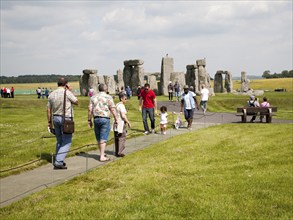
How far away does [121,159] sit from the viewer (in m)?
9.66

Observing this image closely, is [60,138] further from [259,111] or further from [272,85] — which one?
[272,85]

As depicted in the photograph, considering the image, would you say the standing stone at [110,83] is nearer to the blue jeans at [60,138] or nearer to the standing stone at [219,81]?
the standing stone at [219,81]

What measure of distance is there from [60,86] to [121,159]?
101 inches

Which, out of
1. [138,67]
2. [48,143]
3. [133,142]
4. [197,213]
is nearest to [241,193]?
[197,213]

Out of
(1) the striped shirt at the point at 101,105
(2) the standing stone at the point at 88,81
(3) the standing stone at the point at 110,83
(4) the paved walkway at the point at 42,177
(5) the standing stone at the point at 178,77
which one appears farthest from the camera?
(3) the standing stone at the point at 110,83

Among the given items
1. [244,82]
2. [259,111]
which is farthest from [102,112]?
[244,82]

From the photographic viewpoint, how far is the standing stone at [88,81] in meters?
40.8

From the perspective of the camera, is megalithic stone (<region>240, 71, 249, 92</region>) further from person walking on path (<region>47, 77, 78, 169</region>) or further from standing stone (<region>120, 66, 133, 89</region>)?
person walking on path (<region>47, 77, 78, 169</region>)

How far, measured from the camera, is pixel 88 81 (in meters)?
41.4

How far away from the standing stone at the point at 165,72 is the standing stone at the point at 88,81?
289 inches

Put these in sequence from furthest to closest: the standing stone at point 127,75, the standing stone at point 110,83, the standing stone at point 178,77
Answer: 1. the standing stone at point 110,83
2. the standing stone at point 127,75
3. the standing stone at point 178,77

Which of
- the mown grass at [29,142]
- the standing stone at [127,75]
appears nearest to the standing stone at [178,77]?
the standing stone at [127,75]

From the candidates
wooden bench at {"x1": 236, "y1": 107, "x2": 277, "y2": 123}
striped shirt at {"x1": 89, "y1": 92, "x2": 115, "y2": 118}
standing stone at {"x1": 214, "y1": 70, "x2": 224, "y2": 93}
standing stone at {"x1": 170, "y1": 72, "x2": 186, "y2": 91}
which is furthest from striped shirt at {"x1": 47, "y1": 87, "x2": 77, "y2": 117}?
standing stone at {"x1": 214, "y1": 70, "x2": 224, "y2": 93}

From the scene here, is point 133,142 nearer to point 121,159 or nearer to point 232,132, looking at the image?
point 121,159
